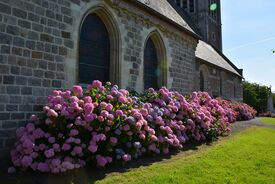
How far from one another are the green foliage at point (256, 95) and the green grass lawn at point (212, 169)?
1466 inches

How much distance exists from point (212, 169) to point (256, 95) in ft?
136

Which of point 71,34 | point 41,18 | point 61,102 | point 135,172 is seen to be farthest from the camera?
Result: point 71,34

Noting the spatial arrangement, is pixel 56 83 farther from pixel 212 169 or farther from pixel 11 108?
pixel 212 169

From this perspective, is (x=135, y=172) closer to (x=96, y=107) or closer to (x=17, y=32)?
(x=96, y=107)

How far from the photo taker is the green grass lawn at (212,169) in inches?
197

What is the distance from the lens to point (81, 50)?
8.27 meters

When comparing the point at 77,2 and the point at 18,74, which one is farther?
the point at 77,2

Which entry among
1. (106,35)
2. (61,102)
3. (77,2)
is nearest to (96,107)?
(61,102)

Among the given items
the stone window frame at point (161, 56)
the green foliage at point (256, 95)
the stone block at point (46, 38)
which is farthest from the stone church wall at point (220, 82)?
the green foliage at point (256, 95)

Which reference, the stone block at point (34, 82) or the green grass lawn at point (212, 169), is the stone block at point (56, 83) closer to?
the stone block at point (34, 82)

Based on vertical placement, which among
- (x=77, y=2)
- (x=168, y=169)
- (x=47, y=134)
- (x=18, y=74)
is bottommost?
(x=168, y=169)

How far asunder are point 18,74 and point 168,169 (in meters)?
3.61

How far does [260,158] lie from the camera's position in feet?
22.8

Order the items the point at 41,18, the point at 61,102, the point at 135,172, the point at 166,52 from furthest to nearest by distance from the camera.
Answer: the point at 166,52 → the point at 41,18 → the point at 61,102 → the point at 135,172
